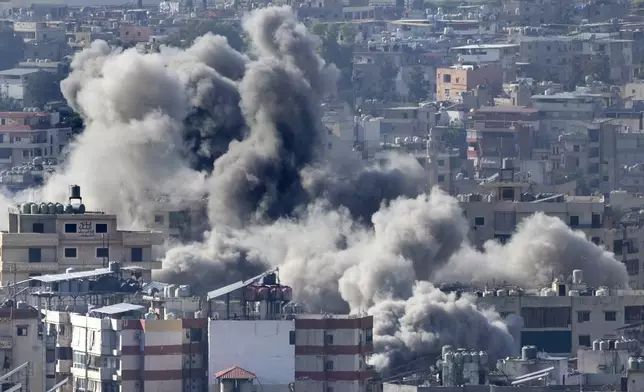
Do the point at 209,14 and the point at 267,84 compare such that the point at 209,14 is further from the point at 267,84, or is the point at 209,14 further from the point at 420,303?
the point at 420,303

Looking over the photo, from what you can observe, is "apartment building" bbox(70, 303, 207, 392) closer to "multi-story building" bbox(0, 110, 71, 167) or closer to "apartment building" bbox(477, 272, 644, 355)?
"apartment building" bbox(477, 272, 644, 355)

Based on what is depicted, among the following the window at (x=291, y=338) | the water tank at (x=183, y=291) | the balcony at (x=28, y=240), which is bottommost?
the window at (x=291, y=338)

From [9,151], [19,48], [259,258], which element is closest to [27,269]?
[259,258]

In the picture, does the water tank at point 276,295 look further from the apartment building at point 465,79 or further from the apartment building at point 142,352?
the apartment building at point 465,79

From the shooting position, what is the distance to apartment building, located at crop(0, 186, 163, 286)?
233 ft

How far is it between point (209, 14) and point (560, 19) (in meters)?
16.1

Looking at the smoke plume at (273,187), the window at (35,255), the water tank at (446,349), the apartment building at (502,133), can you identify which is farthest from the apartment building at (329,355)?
the apartment building at (502,133)

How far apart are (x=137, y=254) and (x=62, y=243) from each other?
1.50 m

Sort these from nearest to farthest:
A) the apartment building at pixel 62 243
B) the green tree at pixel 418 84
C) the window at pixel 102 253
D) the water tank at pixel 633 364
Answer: the water tank at pixel 633 364, the apartment building at pixel 62 243, the window at pixel 102 253, the green tree at pixel 418 84

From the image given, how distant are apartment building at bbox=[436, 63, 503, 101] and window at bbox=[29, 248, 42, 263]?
61.2 meters

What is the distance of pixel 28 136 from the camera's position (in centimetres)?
10300

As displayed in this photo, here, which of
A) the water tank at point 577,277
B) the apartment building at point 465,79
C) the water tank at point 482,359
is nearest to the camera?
the water tank at point 482,359

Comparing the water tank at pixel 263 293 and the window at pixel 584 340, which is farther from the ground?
the water tank at pixel 263 293

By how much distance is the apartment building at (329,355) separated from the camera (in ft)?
193
